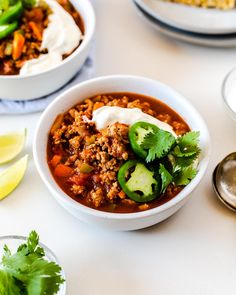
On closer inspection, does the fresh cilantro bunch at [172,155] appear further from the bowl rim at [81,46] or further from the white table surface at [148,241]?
the bowl rim at [81,46]

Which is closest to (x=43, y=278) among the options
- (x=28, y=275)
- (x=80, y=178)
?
(x=28, y=275)

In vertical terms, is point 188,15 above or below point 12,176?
above

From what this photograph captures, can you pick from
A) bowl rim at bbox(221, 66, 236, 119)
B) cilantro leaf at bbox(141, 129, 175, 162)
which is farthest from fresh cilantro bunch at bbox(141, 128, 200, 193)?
bowl rim at bbox(221, 66, 236, 119)

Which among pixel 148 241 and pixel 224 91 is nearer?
pixel 148 241

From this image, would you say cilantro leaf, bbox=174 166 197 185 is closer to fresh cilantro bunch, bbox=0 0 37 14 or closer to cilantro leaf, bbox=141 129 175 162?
cilantro leaf, bbox=141 129 175 162

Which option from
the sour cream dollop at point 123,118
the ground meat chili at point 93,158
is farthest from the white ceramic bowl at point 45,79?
the sour cream dollop at point 123,118

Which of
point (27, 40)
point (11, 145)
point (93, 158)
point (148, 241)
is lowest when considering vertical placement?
point (148, 241)

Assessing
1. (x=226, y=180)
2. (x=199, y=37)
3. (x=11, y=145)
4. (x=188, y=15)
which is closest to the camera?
(x=226, y=180)

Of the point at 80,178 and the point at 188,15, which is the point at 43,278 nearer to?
the point at 80,178
